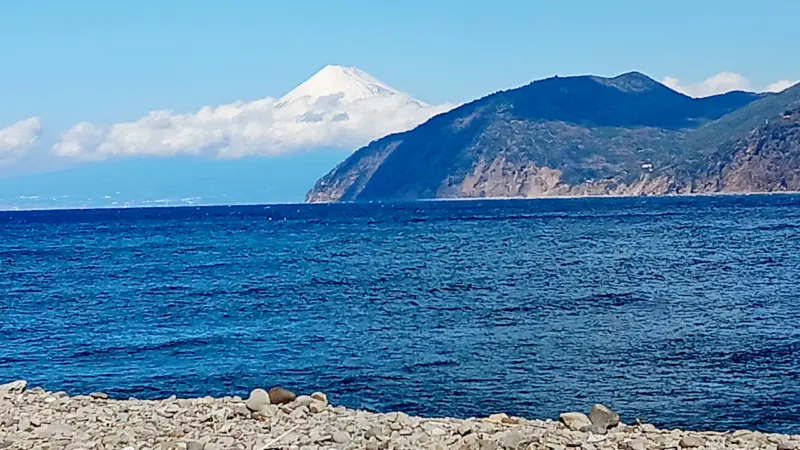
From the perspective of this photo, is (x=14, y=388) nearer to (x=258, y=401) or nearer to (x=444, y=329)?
(x=258, y=401)

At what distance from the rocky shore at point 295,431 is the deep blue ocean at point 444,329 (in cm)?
553

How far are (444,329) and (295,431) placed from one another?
1944cm

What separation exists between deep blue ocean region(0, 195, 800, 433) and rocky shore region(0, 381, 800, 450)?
5528 millimetres

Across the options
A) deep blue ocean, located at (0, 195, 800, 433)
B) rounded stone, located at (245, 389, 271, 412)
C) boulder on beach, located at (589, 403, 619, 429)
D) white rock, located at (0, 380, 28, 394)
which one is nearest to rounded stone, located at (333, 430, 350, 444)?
rounded stone, located at (245, 389, 271, 412)

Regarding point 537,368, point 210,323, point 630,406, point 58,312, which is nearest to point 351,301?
point 210,323

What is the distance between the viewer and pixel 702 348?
29.6 meters

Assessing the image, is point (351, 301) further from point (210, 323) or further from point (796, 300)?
point (796, 300)

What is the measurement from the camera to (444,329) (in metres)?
35.0

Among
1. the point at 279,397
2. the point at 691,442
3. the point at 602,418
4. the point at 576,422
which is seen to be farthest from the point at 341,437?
the point at 691,442

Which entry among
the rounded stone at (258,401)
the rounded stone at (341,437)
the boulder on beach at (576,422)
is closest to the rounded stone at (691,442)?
the boulder on beach at (576,422)

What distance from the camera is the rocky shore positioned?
14773 mm

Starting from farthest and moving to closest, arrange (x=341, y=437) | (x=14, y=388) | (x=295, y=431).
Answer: (x=14, y=388)
(x=295, y=431)
(x=341, y=437)

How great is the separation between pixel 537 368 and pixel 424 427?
1212 cm

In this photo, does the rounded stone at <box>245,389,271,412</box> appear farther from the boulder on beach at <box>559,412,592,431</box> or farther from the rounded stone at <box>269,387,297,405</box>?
the boulder on beach at <box>559,412,592,431</box>
